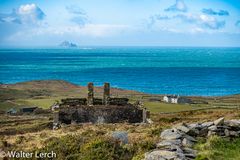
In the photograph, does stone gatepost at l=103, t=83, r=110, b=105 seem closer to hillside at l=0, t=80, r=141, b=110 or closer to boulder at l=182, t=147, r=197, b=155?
boulder at l=182, t=147, r=197, b=155

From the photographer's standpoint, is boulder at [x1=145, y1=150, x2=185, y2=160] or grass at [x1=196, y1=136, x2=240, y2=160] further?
grass at [x1=196, y1=136, x2=240, y2=160]

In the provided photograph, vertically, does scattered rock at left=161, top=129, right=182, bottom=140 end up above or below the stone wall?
above

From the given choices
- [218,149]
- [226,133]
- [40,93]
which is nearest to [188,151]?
[218,149]

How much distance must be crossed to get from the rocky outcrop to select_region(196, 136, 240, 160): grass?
1.08ft

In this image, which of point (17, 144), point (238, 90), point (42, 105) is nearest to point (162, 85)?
point (238, 90)

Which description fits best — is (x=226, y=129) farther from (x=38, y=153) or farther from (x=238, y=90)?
(x=238, y=90)

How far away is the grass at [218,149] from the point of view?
12.7 meters

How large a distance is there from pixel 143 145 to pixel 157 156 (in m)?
2.45

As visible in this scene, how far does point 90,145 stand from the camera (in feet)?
46.4

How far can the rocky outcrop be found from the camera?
39.3 ft

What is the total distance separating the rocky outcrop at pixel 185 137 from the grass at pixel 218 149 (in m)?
0.33

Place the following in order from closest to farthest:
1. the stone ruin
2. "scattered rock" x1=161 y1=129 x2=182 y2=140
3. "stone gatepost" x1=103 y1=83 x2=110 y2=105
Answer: "scattered rock" x1=161 y1=129 x2=182 y2=140 → the stone ruin → "stone gatepost" x1=103 y1=83 x2=110 y2=105

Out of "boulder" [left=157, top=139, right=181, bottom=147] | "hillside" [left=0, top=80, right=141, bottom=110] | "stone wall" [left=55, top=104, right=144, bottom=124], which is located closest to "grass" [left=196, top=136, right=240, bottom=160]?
"boulder" [left=157, top=139, right=181, bottom=147]

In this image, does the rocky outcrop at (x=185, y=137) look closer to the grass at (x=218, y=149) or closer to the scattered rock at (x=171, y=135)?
the scattered rock at (x=171, y=135)
